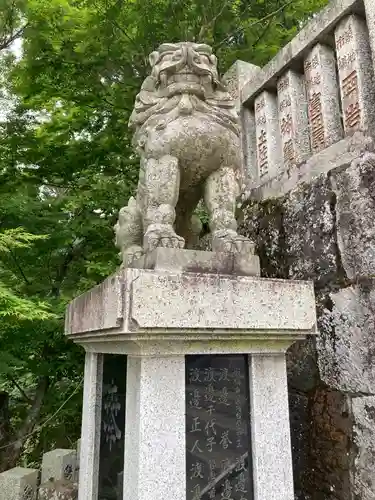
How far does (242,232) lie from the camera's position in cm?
374

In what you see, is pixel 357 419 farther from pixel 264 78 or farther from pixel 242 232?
pixel 264 78

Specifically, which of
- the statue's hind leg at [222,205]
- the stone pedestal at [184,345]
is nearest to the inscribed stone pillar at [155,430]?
the stone pedestal at [184,345]

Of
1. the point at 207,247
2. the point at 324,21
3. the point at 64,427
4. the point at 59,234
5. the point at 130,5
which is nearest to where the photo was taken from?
the point at 324,21

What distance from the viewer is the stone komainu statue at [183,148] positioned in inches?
92.0

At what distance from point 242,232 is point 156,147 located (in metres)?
1.59

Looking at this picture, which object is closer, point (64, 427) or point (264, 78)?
point (264, 78)

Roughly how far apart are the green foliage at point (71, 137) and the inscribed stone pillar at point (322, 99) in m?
2.27

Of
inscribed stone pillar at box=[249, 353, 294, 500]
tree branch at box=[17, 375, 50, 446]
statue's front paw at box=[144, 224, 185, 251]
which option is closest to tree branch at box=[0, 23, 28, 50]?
tree branch at box=[17, 375, 50, 446]

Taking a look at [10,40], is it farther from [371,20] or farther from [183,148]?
[371,20]

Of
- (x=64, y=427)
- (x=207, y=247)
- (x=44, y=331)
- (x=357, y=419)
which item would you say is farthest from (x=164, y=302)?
(x=64, y=427)

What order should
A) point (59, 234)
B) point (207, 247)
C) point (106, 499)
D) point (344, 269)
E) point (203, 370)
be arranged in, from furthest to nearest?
1. point (59, 234)
2. point (207, 247)
3. point (344, 269)
4. point (106, 499)
5. point (203, 370)

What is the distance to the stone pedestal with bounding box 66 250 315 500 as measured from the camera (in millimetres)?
1816

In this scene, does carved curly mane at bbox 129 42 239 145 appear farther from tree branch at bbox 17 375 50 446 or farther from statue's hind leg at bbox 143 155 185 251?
tree branch at bbox 17 375 50 446

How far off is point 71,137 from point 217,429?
5173mm
